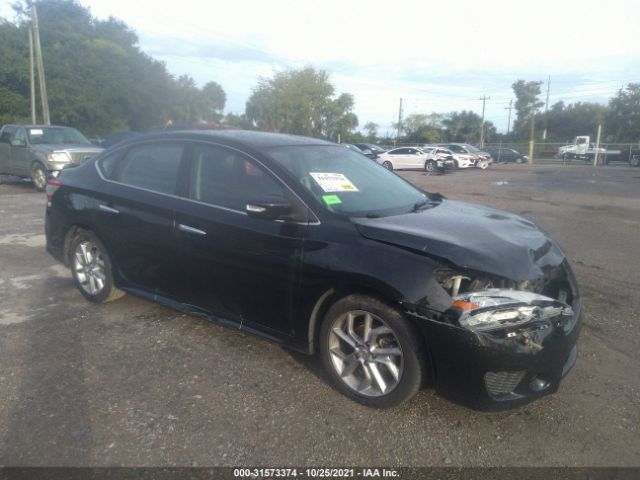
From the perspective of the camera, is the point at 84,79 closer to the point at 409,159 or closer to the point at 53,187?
the point at 409,159

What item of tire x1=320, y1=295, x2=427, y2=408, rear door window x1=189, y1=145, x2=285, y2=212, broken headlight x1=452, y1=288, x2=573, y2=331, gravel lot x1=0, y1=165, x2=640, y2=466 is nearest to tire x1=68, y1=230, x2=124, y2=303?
gravel lot x1=0, y1=165, x2=640, y2=466

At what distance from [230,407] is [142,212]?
1851mm

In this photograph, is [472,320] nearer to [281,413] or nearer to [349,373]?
[349,373]

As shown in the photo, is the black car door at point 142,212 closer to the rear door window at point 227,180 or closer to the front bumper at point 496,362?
the rear door window at point 227,180

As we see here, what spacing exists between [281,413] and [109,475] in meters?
0.98

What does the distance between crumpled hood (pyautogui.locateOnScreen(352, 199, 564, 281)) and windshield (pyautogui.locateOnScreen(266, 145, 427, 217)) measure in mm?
215

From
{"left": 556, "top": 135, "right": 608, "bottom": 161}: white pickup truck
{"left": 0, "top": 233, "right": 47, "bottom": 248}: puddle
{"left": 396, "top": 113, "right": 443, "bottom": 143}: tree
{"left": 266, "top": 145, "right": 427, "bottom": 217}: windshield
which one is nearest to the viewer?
{"left": 266, "top": 145, "right": 427, "bottom": 217}: windshield

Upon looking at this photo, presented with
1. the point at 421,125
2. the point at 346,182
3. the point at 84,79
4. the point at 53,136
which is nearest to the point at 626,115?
the point at 421,125

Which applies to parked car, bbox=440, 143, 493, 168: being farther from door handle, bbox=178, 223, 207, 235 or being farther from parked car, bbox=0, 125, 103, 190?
door handle, bbox=178, 223, 207, 235

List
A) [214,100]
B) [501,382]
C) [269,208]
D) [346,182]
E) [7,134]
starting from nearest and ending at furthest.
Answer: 1. [501,382]
2. [269,208]
3. [346,182]
4. [7,134]
5. [214,100]

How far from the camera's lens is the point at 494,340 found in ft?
9.09

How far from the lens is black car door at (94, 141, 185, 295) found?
13.5ft

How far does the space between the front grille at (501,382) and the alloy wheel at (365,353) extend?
1.58 feet

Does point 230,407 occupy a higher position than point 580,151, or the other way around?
point 580,151
